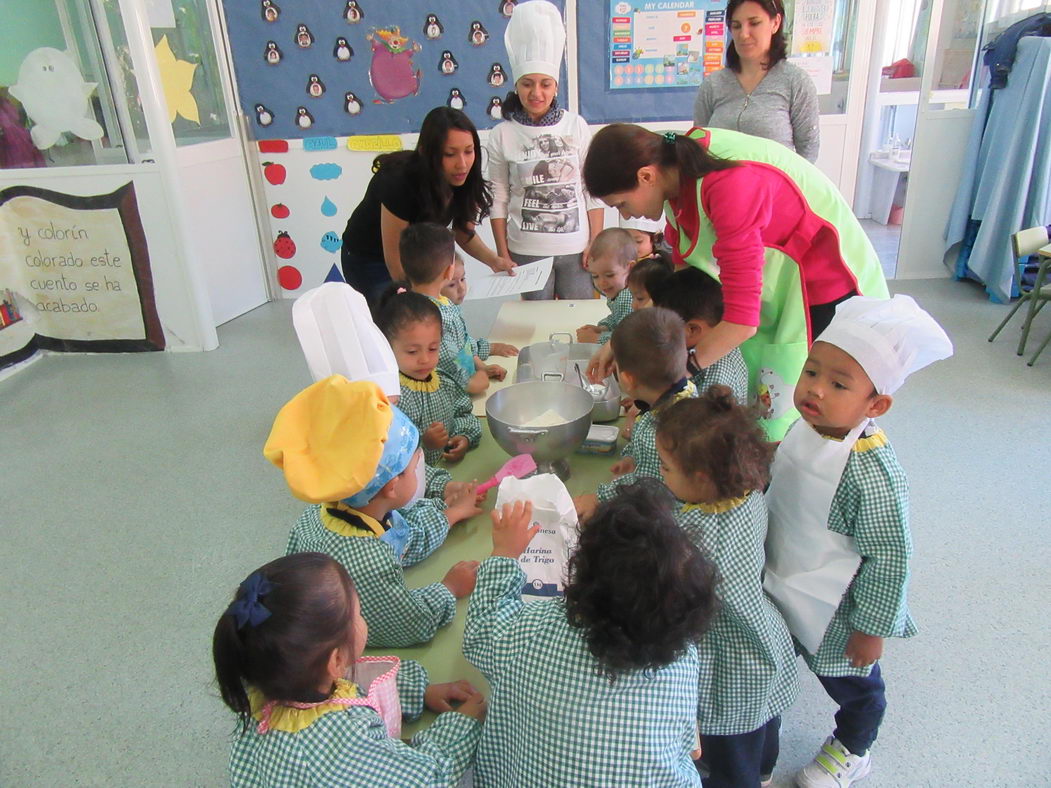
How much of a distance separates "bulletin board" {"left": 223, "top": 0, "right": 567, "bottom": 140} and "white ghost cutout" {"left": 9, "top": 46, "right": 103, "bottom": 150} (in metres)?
0.95

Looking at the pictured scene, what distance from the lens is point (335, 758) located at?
0.81 metres

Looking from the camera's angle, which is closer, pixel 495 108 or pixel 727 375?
pixel 727 375

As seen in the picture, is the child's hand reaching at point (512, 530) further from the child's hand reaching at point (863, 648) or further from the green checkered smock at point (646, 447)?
the child's hand reaching at point (863, 648)

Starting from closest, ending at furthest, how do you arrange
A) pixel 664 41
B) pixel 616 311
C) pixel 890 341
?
pixel 890 341
pixel 616 311
pixel 664 41

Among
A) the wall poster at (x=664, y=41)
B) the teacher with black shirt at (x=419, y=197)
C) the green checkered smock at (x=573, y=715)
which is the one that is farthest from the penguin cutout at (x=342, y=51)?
the green checkered smock at (x=573, y=715)

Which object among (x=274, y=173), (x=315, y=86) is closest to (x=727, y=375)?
(x=315, y=86)

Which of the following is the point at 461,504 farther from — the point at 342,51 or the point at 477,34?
the point at 342,51

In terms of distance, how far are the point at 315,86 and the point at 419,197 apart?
2.55m

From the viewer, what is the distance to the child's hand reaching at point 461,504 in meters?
1.33

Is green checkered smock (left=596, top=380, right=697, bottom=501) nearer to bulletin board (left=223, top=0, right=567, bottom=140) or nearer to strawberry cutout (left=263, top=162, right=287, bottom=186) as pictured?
bulletin board (left=223, top=0, right=567, bottom=140)

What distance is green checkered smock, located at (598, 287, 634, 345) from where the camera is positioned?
2.06 m

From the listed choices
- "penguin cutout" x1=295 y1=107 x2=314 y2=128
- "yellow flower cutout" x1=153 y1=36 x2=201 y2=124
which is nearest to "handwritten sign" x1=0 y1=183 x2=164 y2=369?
"yellow flower cutout" x1=153 y1=36 x2=201 y2=124

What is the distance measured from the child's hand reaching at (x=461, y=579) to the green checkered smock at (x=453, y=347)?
2.24 feet

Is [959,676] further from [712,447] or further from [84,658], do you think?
[84,658]
